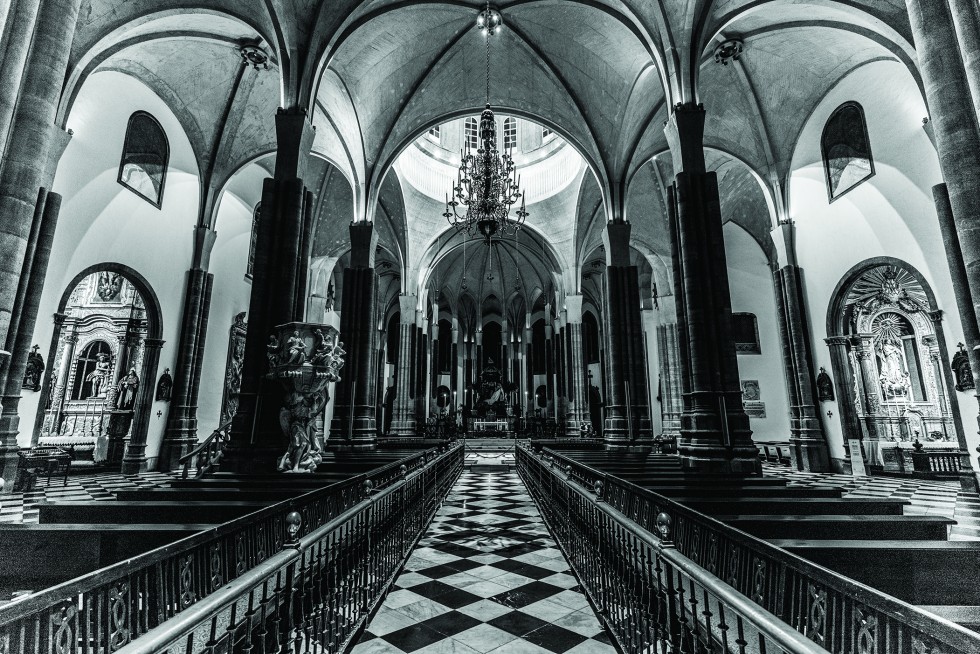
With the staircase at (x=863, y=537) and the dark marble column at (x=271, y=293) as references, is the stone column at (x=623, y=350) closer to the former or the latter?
the staircase at (x=863, y=537)

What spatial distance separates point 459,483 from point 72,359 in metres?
12.9

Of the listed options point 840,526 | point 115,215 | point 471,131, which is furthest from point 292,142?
point 471,131

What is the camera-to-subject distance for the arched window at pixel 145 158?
10.0m

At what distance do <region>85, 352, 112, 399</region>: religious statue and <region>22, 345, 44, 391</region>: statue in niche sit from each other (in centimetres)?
656

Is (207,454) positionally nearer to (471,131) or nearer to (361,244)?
(361,244)

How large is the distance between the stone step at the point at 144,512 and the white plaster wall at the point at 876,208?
39.2ft

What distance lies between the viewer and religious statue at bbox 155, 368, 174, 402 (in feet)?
35.4

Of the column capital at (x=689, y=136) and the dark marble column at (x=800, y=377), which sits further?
the dark marble column at (x=800, y=377)

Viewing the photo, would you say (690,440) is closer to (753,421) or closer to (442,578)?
(442,578)

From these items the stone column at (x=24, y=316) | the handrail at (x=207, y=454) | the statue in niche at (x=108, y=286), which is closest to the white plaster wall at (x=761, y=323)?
the handrail at (x=207, y=454)

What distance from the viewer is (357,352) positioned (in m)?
11.6

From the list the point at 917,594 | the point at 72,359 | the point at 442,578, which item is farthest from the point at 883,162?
the point at 72,359

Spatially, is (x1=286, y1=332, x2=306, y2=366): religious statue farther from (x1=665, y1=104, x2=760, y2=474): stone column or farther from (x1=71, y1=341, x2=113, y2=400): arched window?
(x1=71, y1=341, x2=113, y2=400): arched window

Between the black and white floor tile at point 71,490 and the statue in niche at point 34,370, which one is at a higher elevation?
the statue in niche at point 34,370
